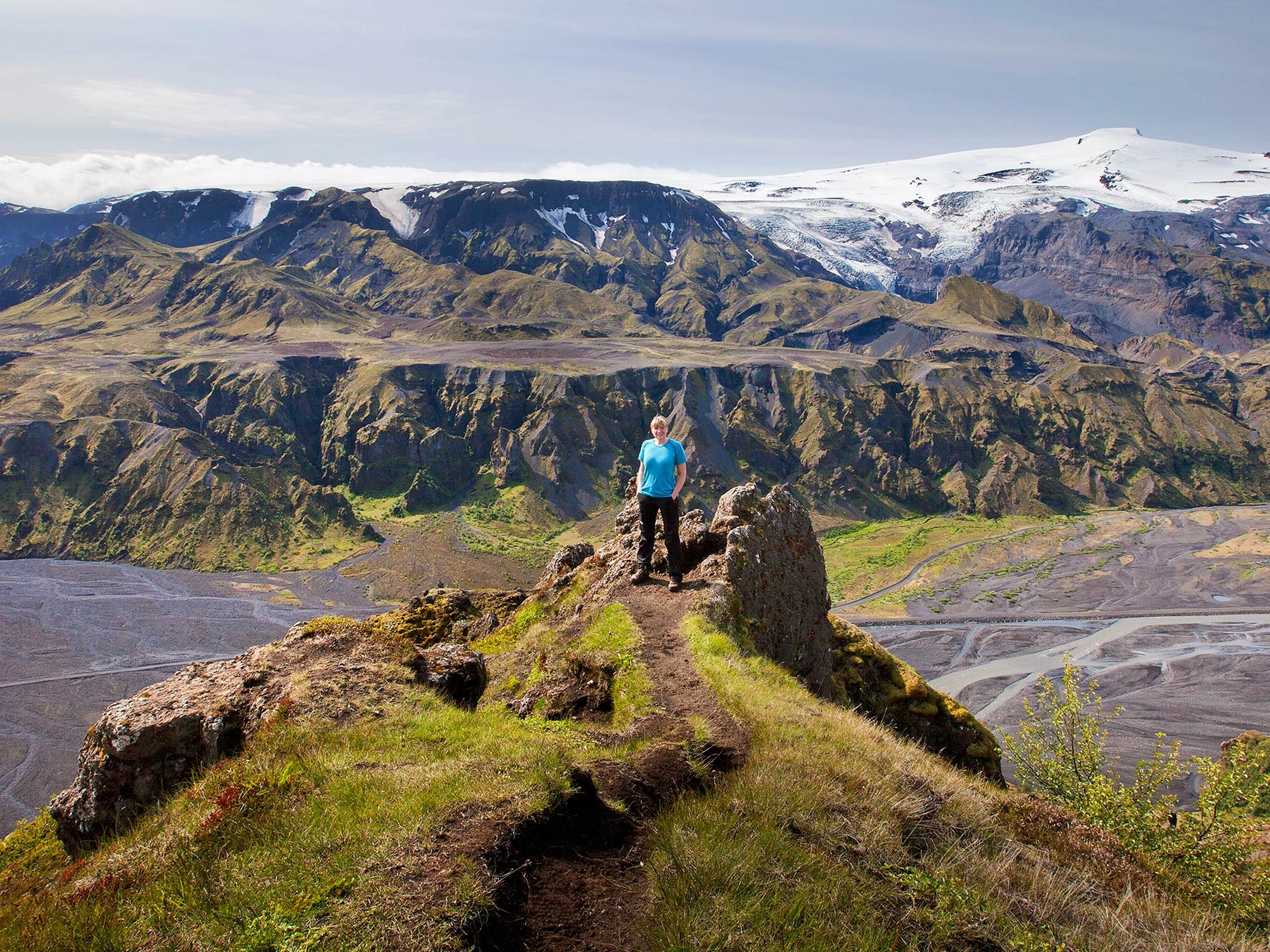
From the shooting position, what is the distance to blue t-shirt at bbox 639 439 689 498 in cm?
1445

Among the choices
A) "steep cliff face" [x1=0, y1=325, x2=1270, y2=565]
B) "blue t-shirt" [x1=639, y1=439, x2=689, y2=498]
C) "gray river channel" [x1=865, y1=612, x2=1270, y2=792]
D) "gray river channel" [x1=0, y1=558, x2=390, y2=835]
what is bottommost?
"gray river channel" [x1=865, y1=612, x2=1270, y2=792]

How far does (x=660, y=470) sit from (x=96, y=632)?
3823 inches

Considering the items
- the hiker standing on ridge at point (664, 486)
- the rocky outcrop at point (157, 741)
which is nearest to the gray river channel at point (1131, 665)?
Answer: the hiker standing on ridge at point (664, 486)

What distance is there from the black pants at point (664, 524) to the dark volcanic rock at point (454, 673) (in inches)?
177

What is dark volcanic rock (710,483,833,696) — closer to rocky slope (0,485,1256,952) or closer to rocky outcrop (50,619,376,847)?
rocky slope (0,485,1256,952)

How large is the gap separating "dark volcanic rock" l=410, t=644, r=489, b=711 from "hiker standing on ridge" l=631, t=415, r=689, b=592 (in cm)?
463

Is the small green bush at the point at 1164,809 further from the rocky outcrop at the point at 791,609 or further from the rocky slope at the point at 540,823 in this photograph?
the rocky slope at the point at 540,823

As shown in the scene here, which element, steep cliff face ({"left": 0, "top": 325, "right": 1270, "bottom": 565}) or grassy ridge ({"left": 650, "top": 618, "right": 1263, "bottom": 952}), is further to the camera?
steep cliff face ({"left": 0, "top": 325, "right": 1270, "bottom": 565})

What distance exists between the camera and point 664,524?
1540 cm

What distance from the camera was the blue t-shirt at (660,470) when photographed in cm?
1445

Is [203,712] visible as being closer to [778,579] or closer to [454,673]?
[454,673]

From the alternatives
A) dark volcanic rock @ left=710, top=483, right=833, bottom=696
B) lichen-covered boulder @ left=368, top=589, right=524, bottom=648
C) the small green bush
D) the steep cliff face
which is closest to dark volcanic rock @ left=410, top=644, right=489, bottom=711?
dark volcanic rock @ left=710, top=483, right=833, bottom=696

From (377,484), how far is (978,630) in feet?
379

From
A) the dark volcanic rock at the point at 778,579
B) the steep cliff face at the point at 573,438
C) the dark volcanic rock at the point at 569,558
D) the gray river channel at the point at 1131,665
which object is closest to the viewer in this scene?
the dark volcanic rock at the point at 778,579
